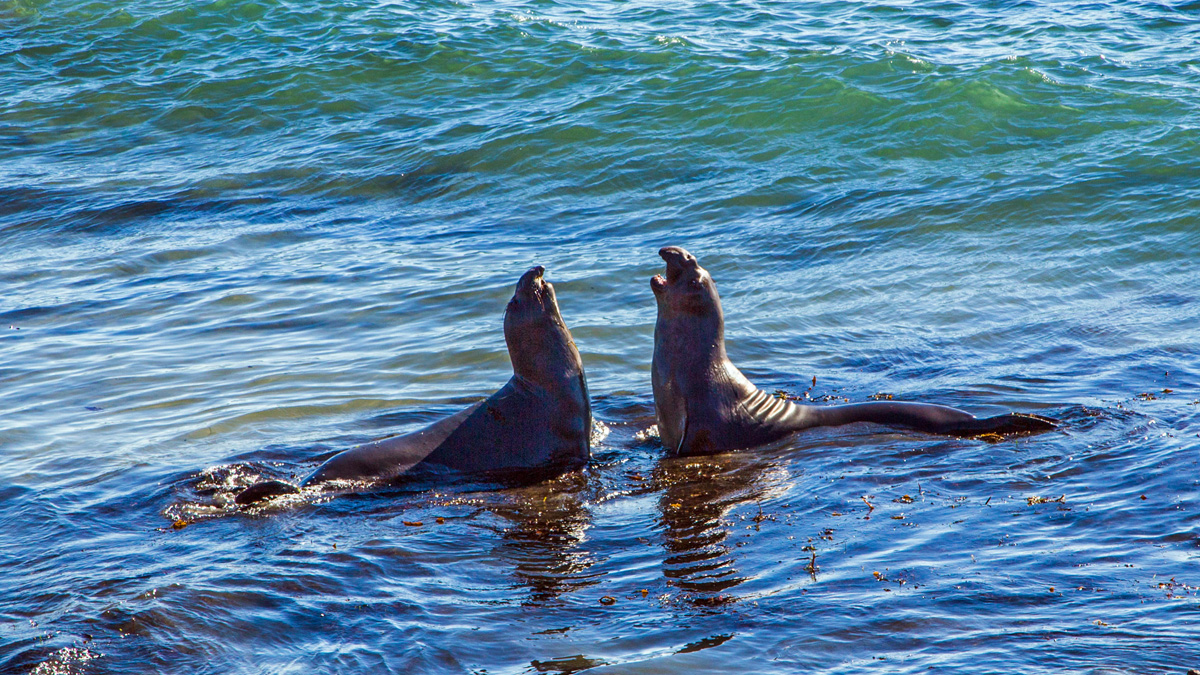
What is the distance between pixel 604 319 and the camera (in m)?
9.76

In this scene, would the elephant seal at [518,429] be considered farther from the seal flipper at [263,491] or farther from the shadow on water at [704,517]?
the shadow on water at [704,517]

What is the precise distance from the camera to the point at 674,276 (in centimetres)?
727

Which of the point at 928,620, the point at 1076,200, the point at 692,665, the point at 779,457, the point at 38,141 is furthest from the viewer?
the point at 38,141

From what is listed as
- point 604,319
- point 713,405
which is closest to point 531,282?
point 713,405

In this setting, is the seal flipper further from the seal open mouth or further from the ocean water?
the seal open mouth

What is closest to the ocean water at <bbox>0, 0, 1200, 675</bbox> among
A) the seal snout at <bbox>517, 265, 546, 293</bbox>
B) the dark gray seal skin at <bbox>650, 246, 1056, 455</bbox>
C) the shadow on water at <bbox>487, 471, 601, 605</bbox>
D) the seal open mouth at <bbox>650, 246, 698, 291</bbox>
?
the shadow on water at <bbox>487, 471, 601, 605</bbox>

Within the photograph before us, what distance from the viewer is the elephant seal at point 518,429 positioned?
6355 millimetres

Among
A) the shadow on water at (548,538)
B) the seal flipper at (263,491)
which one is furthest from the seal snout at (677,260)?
the seal flipper at (263,491)

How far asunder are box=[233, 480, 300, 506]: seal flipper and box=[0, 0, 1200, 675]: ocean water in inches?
4.5

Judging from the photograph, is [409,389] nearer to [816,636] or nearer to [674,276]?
[674,276]

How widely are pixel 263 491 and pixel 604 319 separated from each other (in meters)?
4.31

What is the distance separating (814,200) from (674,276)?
618 centimetres

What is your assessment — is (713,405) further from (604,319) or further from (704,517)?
(604,319)

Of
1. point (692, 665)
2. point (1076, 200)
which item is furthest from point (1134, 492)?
point (1076, 200)
